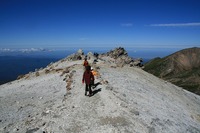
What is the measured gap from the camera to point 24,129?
15.7m

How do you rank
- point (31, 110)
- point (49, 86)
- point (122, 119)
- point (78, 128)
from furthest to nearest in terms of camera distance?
1. point (49, 86)
2. point (31, 110)
3. point (122, 119)
4. point (78, 128)

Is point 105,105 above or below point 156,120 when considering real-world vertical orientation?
above

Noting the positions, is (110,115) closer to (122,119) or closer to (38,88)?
(122,119)

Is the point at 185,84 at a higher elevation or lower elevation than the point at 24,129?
lower

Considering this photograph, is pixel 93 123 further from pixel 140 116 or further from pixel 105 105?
pixel 140 116

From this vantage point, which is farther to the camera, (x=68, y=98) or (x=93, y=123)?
(x=68, y=98)

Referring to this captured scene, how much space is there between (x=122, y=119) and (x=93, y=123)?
230 centimetres

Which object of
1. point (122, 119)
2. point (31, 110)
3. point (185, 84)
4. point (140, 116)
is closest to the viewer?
point (122, 119)

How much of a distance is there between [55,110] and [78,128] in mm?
4164

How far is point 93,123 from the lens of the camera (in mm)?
15953

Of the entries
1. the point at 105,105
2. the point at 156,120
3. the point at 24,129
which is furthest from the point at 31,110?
the point at 156,120

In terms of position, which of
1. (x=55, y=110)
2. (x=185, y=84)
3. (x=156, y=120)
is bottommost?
(x=185, y=84)

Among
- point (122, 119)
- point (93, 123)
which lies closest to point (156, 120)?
point (122, 119)

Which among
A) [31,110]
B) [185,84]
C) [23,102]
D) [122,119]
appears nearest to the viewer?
[122,119]
